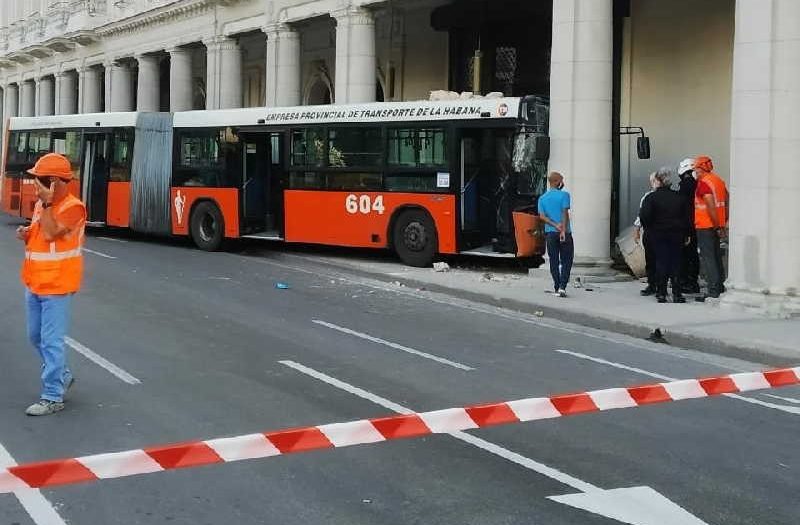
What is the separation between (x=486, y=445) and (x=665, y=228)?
876 cm

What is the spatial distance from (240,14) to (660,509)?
95.8ft

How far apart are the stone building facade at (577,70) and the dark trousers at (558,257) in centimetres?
235

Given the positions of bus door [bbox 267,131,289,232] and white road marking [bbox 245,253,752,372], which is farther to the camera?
bus door [bbox 267,131,289,232]

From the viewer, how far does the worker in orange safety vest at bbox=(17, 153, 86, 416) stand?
7.52 meters

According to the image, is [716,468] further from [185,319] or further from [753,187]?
[753,187]

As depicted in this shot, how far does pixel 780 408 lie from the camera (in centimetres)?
848

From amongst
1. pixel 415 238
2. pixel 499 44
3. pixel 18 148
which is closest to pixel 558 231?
pixel 415 238

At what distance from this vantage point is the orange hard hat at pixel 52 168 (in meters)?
7.51

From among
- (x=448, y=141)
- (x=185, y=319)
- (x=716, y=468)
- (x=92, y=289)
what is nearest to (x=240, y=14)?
(x=448, y=141)

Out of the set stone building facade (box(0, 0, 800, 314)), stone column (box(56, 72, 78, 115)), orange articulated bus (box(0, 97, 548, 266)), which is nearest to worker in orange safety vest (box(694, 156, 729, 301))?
stone building facade (box(0, 0, 800, 314))

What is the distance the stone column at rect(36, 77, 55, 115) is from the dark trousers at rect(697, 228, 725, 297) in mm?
44732

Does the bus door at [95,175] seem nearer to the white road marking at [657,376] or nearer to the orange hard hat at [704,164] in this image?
the orange hard hat at [704,164]

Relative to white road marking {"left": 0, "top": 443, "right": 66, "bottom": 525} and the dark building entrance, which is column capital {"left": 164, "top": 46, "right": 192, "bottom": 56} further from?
white road marking {"left": 0, "top": 443, "right": 66, "bottom": 525}

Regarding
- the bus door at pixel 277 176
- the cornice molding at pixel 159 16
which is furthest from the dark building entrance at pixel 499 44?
the cornice molding at pixel 159 16
